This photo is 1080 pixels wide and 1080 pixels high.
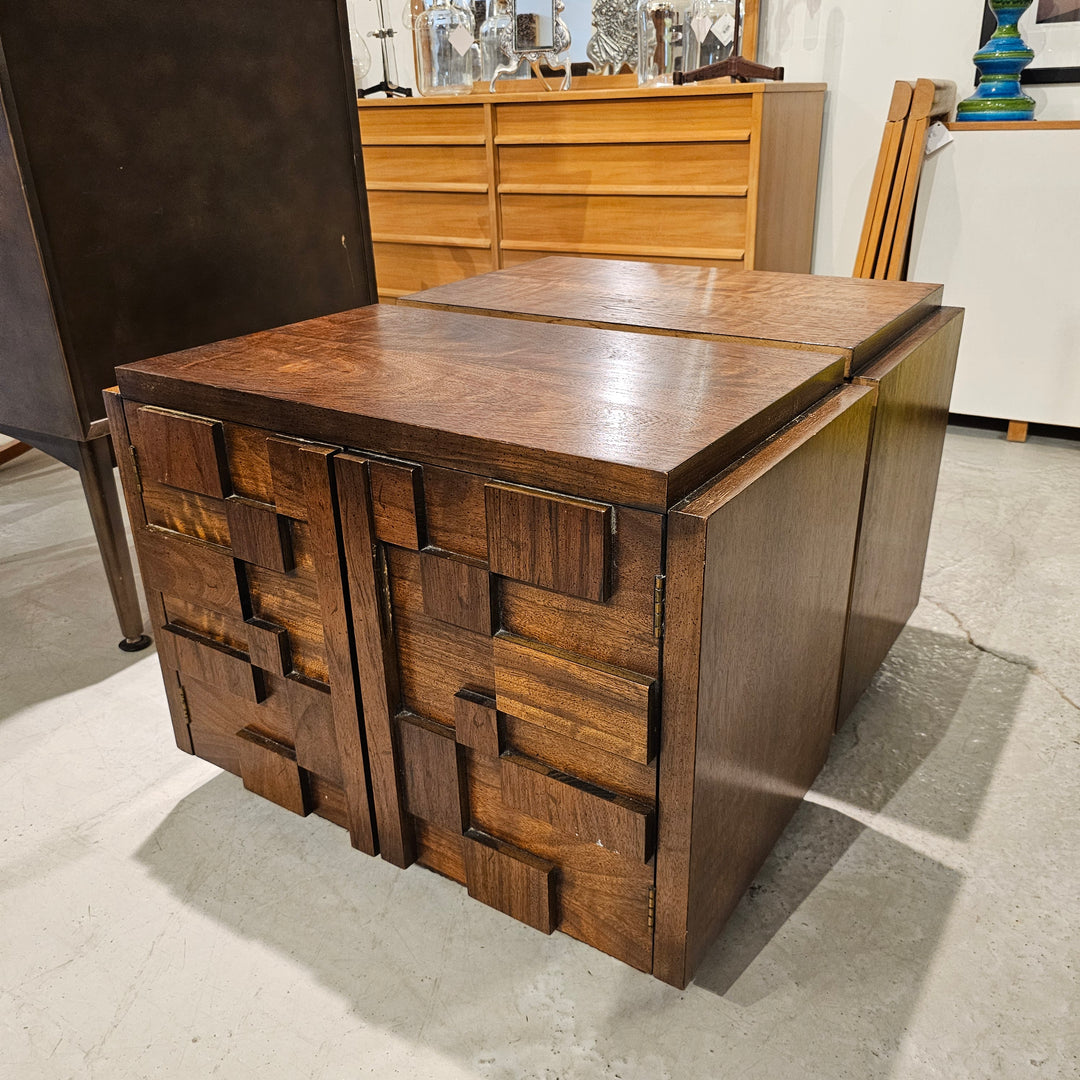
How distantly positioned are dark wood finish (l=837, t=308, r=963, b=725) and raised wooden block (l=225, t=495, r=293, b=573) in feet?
2.24

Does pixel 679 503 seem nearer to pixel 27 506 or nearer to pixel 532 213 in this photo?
pixel 27 506

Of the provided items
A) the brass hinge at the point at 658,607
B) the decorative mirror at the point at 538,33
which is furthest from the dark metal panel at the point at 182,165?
the decorative mirror at the point at 538,33

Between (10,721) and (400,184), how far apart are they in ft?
7.69

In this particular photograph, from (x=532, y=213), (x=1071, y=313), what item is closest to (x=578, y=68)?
(x=532, y=213)

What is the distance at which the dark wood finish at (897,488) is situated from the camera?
1170mm

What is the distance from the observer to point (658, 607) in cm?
77

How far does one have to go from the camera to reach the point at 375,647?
3.26 feet

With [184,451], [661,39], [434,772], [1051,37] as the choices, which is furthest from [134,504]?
[1051,37]

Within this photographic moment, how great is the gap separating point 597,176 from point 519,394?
6.86 feet

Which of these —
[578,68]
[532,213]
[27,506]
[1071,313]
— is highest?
[578,68]

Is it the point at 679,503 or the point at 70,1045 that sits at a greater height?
the point at 679,503

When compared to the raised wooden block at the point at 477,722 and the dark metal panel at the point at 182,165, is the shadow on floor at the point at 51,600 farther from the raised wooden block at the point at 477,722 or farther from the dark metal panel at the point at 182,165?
the raised wooden block at the point at 477,722

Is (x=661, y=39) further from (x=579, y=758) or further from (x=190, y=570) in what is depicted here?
(x=579, y=758)

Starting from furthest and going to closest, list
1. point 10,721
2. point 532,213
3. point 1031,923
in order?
point 532,213, point 10,721, point 1031,923
